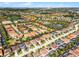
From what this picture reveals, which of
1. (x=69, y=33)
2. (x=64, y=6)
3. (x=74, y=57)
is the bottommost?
(x=74, y=57)

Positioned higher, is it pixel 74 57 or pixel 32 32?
pixel 32 32

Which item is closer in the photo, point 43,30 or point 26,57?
point 26,57

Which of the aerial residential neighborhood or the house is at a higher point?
the aerial residential neighborhood

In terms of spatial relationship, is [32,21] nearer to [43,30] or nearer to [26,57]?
[43,30]

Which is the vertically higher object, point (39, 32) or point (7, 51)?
point (39, 32)

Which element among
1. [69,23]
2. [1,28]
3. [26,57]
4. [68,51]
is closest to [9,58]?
[26,57]

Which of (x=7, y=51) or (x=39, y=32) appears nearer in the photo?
(x=7, y=51)

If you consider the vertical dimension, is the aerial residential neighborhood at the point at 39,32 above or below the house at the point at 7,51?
above
